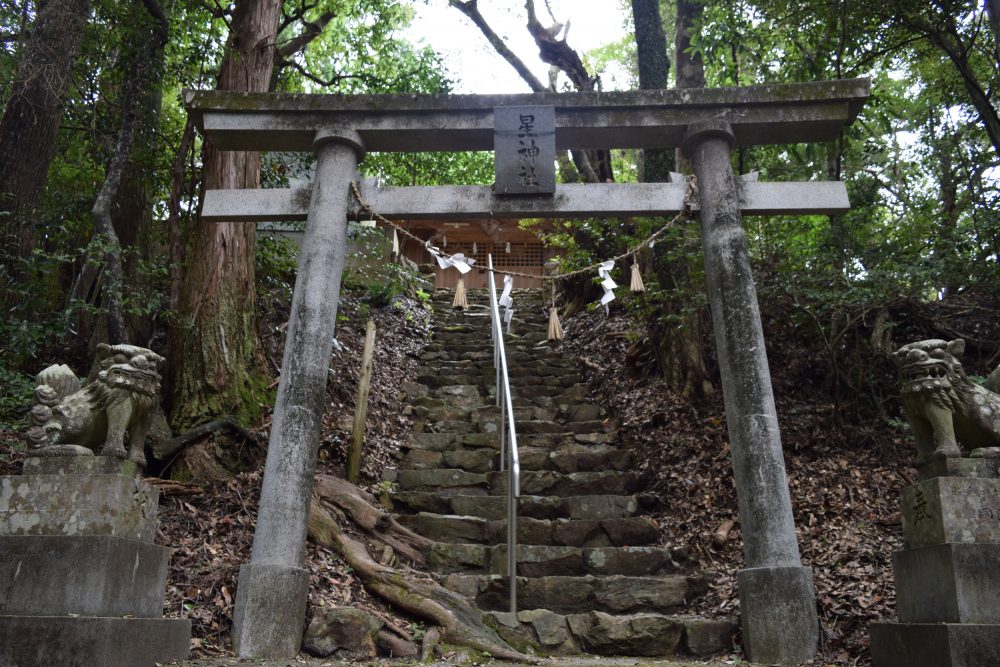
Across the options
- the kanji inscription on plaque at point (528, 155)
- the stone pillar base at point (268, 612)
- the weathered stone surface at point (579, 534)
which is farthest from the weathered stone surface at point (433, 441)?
the stone pillar base at point (268, 612)

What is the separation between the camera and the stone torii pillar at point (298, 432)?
4449 millimetres

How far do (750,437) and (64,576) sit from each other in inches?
157

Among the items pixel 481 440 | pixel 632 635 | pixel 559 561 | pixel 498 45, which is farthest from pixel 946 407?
pixel 498 45

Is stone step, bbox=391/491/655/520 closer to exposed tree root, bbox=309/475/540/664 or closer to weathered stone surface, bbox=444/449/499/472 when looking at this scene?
exposed tree root, bbox=309/475/540/664

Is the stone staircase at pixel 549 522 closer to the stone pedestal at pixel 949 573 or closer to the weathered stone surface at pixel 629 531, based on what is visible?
the weathered stone surface at pixel 629 531

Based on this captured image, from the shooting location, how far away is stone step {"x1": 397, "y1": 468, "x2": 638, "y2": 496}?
6.97 meters

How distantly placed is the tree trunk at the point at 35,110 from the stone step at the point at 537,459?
4128 mm

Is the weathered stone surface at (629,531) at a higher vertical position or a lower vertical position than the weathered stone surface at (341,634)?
higher

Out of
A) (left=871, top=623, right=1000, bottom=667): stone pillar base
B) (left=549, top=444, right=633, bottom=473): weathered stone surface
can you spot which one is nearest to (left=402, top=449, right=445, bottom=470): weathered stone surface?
(left=549, top=444, right=633, bottom=473): weathered stone surface

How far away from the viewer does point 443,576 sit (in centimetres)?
559

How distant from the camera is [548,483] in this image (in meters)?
7.00

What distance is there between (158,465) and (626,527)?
156 inches

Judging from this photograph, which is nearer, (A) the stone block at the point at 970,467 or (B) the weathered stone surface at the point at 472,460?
(A) the stone block at the point at 970,467

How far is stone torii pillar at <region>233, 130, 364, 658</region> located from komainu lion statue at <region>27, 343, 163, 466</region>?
3.23ft
